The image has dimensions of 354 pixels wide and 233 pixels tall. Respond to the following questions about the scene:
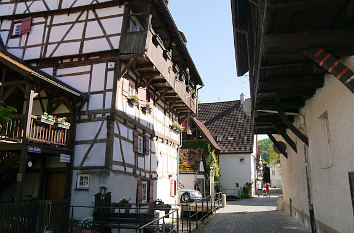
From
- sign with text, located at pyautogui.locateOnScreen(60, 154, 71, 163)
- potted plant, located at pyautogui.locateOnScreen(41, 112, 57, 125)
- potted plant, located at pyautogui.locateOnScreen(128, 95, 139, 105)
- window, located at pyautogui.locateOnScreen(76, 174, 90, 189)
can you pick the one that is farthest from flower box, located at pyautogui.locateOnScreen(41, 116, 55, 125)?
potted plant, located at pyautogui.locateOnScreen(128, 95, 139, 105)

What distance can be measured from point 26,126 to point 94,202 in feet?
13.1

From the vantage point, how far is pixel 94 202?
40.1ft

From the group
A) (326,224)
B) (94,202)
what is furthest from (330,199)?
(94,202)

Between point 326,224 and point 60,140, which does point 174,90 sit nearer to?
point 60,140

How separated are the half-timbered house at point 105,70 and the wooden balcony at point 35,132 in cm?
102

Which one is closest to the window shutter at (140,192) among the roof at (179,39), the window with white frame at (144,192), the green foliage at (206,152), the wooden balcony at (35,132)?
the window with white frame at (144,192)

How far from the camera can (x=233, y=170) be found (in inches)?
1393

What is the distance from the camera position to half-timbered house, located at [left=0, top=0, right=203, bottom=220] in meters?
13.1

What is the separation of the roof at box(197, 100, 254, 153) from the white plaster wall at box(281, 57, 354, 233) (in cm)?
2590

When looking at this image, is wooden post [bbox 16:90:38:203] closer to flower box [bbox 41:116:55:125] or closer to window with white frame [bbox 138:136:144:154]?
flower box [bbox 41:116:55:125]

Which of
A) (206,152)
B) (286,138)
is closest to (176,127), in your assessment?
(206,152)

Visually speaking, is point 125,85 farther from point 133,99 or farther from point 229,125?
point 229,125

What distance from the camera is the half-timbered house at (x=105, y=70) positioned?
43.1 feet

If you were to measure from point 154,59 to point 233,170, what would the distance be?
2403 cm
